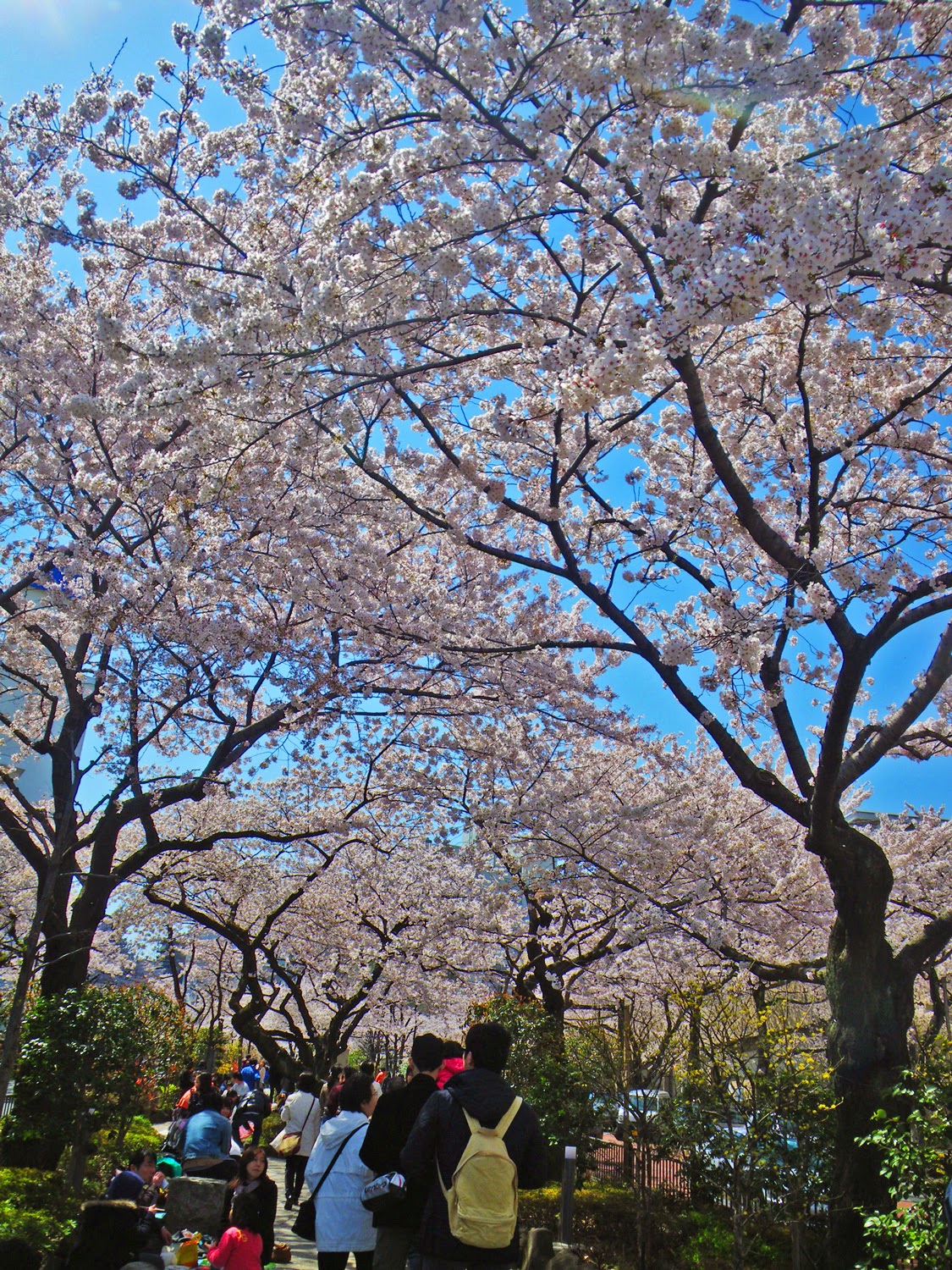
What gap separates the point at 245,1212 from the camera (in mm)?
4930

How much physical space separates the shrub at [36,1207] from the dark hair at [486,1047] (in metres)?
3.56

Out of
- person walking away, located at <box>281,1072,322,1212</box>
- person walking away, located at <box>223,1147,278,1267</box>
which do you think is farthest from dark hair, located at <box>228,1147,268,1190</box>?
person walking away, located at <box>281,1072,322,1212</box>

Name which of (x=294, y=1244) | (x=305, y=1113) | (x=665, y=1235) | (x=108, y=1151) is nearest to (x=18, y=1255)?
(x=305, y=1113)

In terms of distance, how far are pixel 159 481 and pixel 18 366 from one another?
6.92 feet

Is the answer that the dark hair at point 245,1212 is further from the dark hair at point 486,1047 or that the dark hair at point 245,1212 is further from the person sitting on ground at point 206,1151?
the person sitting on ground at point 206,1151

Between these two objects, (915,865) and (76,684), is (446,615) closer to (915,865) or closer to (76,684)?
(76,684)

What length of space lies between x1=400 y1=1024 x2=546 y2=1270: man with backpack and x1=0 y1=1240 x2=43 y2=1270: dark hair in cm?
321

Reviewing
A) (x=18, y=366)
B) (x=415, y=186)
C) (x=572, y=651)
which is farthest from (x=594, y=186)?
(x=572, y=651)

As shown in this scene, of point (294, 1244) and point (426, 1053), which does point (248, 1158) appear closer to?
point (426, 1053)

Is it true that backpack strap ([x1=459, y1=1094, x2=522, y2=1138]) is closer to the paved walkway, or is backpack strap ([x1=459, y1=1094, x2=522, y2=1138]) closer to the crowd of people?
the crowd of people

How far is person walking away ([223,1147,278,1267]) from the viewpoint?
4992 mm

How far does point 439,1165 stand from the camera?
3.13 metres

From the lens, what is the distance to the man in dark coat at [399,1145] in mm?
3527

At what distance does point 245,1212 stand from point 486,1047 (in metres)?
2.49
